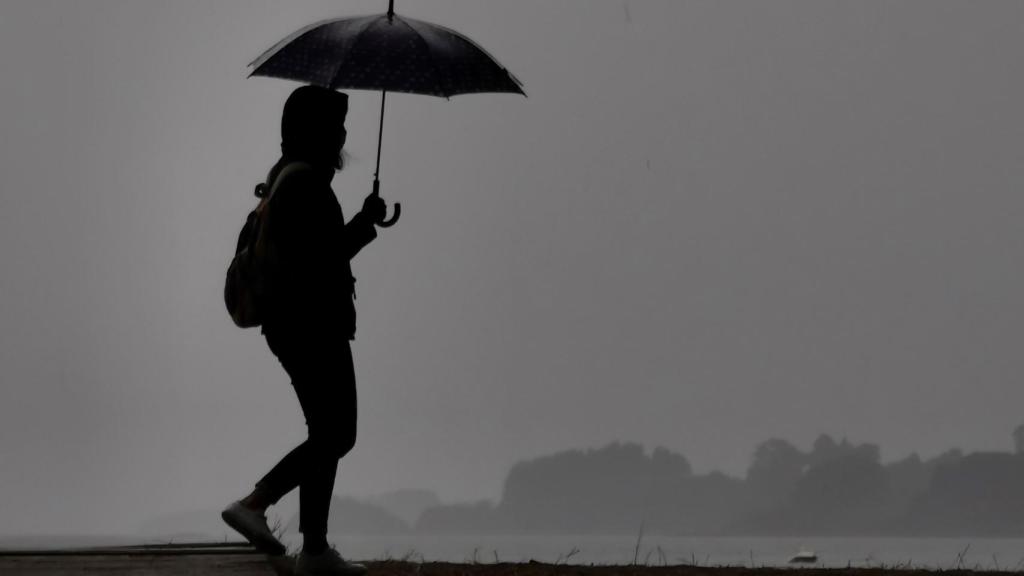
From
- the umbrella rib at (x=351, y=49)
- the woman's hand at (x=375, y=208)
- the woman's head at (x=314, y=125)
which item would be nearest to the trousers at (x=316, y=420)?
the woman's hand at (x=375, y=208)

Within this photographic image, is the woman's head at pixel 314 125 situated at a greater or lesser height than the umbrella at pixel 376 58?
lesser

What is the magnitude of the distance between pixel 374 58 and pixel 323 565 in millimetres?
2565

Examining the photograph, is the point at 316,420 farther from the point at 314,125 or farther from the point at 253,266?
the point at 314,125

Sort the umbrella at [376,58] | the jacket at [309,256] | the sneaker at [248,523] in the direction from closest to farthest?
1. the jacket at [309,256]
2. the umbrella at [376,58]
3. the sneaker at [248,523]

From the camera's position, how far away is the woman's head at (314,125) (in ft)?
23.5

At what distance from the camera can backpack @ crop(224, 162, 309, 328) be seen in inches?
277

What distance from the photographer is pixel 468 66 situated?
7898mm

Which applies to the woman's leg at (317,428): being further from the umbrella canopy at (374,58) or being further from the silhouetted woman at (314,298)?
the umbrella canopy at (374,58)

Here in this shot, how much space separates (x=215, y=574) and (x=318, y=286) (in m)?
1.57

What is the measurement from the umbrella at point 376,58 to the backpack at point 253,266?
0.54m

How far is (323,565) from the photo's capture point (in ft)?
23.8

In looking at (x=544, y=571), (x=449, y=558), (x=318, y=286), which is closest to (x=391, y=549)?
(x=449, y=558)

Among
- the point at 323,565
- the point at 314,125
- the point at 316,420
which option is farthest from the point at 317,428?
the point at 314,125

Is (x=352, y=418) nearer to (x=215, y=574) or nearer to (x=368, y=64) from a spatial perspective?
(x=215, y=574)
